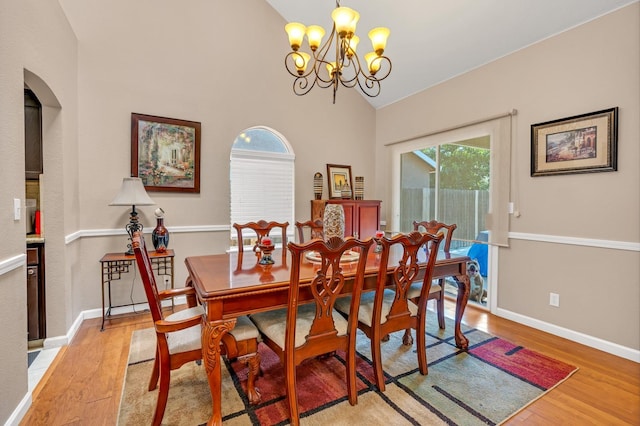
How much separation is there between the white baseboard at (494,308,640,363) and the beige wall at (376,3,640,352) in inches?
0.5

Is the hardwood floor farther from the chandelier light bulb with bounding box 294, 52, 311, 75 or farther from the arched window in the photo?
the chandelier light bulb with bounding box 294, 52, 311, 75

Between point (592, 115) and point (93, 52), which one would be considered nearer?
point (592, 115)

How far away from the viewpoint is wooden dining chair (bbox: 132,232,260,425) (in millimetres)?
1570

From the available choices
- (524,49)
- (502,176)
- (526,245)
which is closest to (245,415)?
(526,245)

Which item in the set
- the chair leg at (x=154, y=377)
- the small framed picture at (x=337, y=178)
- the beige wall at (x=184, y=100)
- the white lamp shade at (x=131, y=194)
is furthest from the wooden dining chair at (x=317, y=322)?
the small framed picture at (x=337, y=178)

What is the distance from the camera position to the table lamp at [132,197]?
117 inches

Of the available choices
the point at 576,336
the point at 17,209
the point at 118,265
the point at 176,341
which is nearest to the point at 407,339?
the point at 576,336

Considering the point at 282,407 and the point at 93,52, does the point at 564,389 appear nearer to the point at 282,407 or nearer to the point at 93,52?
the point at 282,407

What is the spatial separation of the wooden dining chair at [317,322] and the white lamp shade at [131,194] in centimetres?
186

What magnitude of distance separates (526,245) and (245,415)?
9.77ft

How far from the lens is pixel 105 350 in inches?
101

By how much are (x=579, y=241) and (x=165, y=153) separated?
4.18 meters

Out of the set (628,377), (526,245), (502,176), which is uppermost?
(502,176)

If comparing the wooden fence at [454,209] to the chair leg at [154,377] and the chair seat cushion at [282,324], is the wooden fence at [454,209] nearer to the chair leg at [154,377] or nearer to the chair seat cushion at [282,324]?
the chair seat cushion at [282,324]
